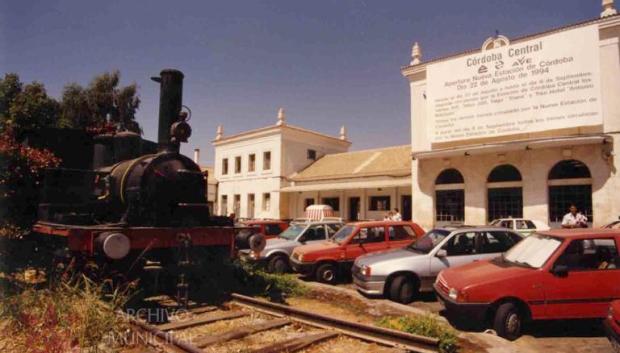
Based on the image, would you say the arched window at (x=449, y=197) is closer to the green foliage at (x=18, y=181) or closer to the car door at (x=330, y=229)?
the car door at (x=330, y=229)

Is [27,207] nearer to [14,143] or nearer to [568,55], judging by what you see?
[14,143]

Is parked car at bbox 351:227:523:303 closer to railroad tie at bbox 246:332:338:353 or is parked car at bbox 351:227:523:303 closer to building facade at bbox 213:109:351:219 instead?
railroad tie at bbox 246:332:338:353

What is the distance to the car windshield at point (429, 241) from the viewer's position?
347 inches

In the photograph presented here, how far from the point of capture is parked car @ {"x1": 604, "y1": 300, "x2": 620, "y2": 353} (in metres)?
4.64

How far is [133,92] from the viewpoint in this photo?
3500 centimetres

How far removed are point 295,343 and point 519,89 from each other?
15.1 meters

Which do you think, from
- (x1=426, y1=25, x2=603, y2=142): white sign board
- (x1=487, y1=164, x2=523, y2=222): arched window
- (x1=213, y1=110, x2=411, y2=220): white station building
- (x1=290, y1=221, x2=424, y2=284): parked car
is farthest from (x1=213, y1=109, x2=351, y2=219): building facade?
(x1=290, y1=221, x2=424, y2=284): parked car

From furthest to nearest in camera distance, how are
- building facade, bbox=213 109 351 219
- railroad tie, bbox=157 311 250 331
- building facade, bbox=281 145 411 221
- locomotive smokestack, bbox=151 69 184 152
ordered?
building facade, bbox=213 109 351 219 < building facade, bbox=281 145 411 221 < locomotive smokestack, bbox=151 69 184 152 < railroad tie, bbox=157 311 250 331

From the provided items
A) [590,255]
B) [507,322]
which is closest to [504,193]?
[590,255]

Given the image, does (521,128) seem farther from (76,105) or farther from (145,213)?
(76,105)

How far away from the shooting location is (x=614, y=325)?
188 inches

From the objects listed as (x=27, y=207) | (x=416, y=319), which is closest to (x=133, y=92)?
(x=27, y=207)

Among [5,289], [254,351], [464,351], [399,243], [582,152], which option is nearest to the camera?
[254,351]

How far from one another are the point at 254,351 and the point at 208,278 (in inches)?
160
